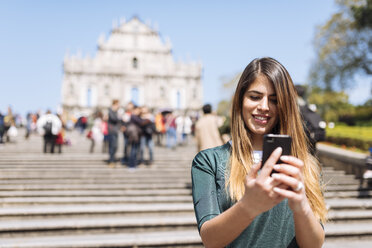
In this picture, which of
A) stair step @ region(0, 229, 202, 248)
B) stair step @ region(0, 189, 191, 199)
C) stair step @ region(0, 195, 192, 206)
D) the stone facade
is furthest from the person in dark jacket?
the stone facade

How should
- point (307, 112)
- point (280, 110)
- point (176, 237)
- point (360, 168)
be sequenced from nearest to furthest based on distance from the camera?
point (280, 110) < point (176, 237) < point (307, 112) < point (360, 168)

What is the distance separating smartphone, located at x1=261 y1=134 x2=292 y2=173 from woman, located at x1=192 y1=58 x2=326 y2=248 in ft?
0.60

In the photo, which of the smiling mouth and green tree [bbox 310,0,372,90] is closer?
the smiling mouth

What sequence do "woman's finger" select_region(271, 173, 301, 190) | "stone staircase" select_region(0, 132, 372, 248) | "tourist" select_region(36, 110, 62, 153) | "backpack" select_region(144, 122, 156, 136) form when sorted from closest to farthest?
"woman's finger" select_region(271, 173, 301, 190), "stone staircase" select_region(0, 132, 372, 248), "backpack" select_region(144, 122, 156, 136), "tourist" select_region(36, 110, 62, 153)

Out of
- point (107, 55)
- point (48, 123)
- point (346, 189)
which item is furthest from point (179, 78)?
point (346, 189)

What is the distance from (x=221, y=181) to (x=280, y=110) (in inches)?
13.8

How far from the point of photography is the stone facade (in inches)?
1817

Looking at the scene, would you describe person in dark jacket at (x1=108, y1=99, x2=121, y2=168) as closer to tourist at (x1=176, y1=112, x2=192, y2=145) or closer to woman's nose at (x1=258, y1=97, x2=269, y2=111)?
tourist at (x1=176, y1=112, x2=192, y2=145)

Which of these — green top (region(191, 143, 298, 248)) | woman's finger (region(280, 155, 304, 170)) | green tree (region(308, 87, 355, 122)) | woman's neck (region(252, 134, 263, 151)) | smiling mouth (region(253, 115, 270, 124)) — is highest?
green tree (region(308, 87, 355, 122))

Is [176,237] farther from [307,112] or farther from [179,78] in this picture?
[179,78]

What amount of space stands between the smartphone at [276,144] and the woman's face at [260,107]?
35 cm

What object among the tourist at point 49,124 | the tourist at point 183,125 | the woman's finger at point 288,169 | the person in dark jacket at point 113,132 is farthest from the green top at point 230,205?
the tourist at point 183,125

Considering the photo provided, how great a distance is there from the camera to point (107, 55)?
1860 inches

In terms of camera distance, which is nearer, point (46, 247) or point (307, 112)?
point (46, 247)
